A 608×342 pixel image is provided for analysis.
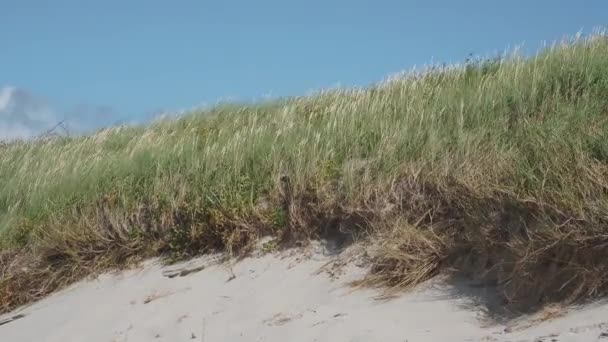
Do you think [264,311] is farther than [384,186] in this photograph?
No

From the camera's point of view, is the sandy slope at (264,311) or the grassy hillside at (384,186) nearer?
the sandy slope at (264,311)

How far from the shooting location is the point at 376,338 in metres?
5.42

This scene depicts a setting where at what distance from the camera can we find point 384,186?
6.67 meters

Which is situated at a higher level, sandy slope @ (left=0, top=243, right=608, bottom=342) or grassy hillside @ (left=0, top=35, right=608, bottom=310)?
grassy hillside @ (left=0, top=35, right=608, bottom=310)

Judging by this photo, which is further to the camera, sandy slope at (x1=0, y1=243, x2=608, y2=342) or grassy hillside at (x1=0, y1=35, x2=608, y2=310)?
grassy hillside at (x1=0, y1=35, x2=608, y2=310)

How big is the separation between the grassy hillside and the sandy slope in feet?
0.78

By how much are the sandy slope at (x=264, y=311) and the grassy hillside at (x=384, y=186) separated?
24cm

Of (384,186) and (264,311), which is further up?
(384,186)

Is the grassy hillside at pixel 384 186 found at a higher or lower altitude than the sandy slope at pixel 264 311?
higher

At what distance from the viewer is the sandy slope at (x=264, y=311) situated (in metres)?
5.26

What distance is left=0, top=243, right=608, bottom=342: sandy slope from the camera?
207 inches

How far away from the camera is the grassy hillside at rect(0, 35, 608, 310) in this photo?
5469mm

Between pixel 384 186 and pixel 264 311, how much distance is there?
1.29 m

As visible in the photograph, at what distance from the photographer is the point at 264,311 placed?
6352 mm
